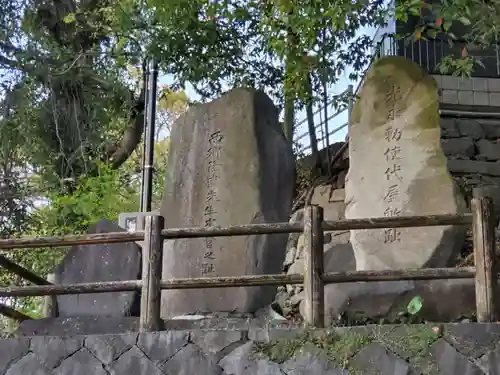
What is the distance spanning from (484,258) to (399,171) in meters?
1.92

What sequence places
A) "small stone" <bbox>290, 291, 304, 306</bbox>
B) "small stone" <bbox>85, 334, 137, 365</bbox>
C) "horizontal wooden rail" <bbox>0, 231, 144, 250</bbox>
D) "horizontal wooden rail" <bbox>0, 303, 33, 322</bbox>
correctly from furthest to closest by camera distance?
"small stone" <bbox>290, 291, 304, 306</bbox>, "horizontal wooden rail" <bbox>0, 303, 33, 322</bbox>, "horizontal wooden rail" <bbox>0, 231, 144, 250</bbox>, "small stone" <bbox>85, 334, 137, 365</bbox>

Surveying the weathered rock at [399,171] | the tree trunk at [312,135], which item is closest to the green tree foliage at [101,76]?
the tree trunk at [312,135]

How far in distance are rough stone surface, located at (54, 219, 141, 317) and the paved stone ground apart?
101 cm

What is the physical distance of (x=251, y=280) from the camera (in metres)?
4.81

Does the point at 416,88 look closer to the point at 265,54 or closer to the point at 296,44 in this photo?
the point at 296,44

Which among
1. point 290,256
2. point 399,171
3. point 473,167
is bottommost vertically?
point 290,256

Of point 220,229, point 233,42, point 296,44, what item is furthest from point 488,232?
point 233,42

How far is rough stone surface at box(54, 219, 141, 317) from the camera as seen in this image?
6.02m

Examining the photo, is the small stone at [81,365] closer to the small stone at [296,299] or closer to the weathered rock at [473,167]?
the small stone at [296,299]

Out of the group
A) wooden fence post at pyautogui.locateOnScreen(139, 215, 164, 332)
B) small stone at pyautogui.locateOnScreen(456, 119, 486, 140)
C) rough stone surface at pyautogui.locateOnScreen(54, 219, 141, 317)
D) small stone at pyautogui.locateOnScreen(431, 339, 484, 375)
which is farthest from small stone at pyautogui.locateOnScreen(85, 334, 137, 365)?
small stone at pyautogui.locateOnScreen(456, 119, 486, 140)

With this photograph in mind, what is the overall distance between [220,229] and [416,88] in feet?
9.04

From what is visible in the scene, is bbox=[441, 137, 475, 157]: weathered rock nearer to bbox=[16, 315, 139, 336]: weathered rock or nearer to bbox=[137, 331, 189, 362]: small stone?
bbox=[16, 315, 139, 336]: weathered rock

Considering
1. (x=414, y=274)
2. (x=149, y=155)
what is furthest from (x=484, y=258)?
(x=149, y=155)

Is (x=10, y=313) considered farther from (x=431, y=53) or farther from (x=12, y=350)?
(x=431, y=53)
